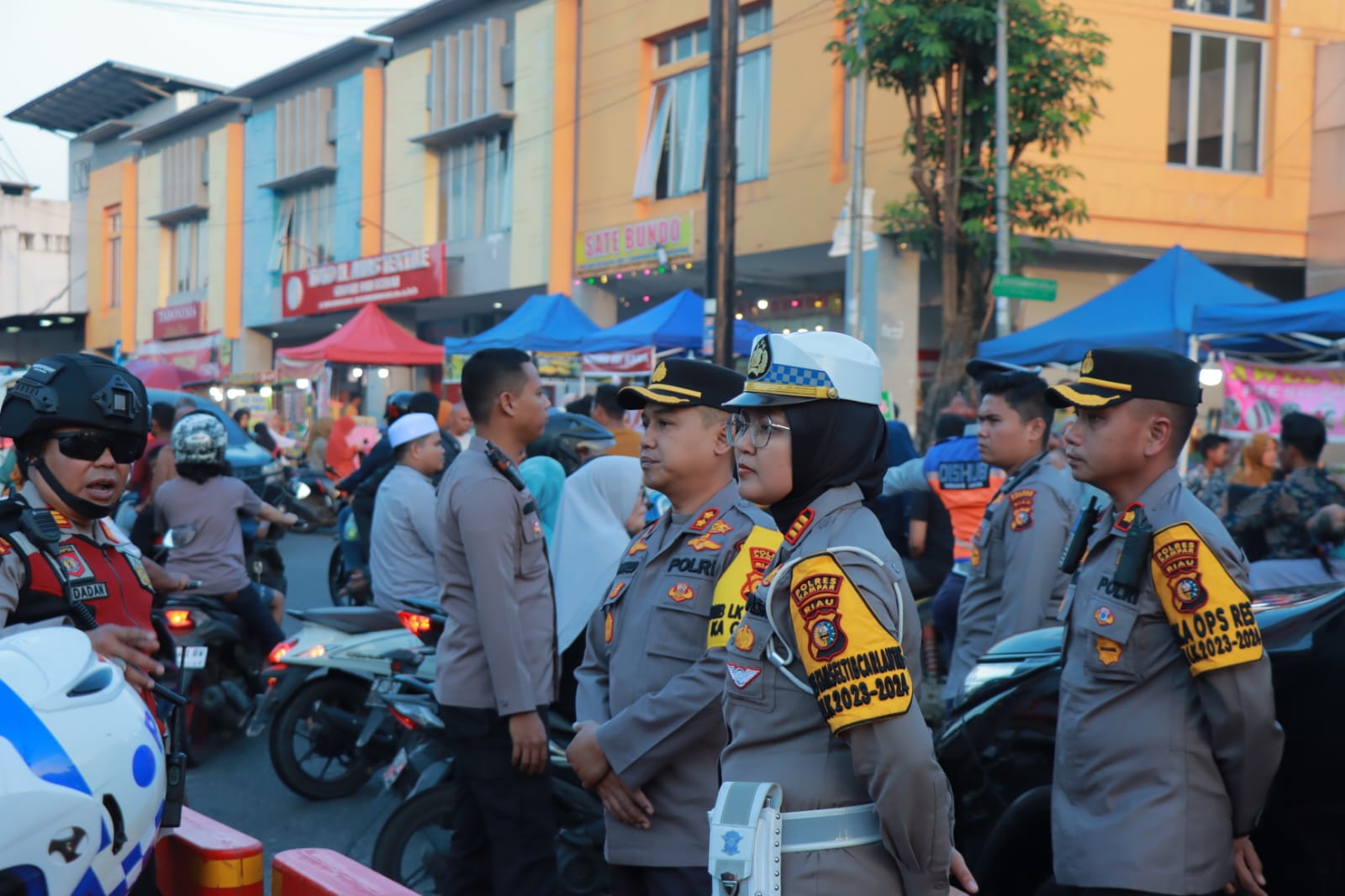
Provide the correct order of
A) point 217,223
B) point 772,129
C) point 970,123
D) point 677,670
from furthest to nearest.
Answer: point 217,223 < point 772,129 < point 970,123 < point 677,670

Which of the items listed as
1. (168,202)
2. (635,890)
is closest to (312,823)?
(635,890)

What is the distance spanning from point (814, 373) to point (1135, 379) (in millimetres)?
1047

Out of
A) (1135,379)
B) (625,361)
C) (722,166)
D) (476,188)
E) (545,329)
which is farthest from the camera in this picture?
(476,188)

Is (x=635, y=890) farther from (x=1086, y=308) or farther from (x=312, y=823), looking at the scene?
(x=1086, y=308)

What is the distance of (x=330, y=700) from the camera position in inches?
254

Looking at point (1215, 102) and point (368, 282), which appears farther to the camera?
point (368, 282)

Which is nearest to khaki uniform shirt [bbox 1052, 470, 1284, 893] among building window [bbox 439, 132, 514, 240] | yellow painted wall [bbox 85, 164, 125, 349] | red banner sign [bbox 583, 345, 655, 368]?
red banner sign [bbox 583, 345, 655, 368]

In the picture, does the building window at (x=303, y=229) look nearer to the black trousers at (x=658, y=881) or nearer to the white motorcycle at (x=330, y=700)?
the white motorcycle at (x=330, y=700)

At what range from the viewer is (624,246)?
2227 cm

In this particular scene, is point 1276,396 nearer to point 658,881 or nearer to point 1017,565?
point 1017,565

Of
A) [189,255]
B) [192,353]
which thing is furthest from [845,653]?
[189,255]

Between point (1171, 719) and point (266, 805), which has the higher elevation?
point (1171, 719)

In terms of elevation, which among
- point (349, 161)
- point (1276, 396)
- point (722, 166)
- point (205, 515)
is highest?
point (349, 161)

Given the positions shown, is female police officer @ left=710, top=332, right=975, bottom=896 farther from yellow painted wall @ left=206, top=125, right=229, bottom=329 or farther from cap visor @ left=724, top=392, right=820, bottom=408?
yellow painted wall @ left=206, top=125, right=229, bottom=329
